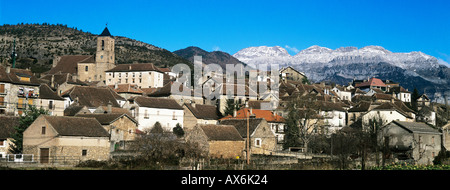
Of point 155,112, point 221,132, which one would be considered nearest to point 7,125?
point 155,112

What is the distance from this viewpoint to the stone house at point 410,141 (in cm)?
5469

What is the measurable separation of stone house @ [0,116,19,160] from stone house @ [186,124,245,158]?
17861mm

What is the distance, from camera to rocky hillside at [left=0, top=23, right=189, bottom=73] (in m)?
132

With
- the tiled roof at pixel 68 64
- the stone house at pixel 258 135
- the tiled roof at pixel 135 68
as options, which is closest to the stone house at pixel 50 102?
the stone house at pixel 258 135

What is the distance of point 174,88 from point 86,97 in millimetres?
18844

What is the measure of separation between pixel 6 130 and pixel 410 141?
4395 cm

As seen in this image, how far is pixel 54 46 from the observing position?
478 ft

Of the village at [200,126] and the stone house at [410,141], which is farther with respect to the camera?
the stone house at [410,141]

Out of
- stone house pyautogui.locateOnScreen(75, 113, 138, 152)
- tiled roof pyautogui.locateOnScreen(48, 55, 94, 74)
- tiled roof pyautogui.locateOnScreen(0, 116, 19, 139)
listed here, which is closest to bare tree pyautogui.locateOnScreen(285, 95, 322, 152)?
stone house pyautogui.locateOnScreen(75, 113, 138, 152)

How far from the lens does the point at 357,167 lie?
42.9m

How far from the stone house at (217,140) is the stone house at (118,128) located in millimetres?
7920

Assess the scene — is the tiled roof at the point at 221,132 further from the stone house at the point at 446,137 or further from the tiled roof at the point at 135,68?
the tiled roof at the point at 135,68

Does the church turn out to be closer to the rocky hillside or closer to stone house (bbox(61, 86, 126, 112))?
the rocky hillside
